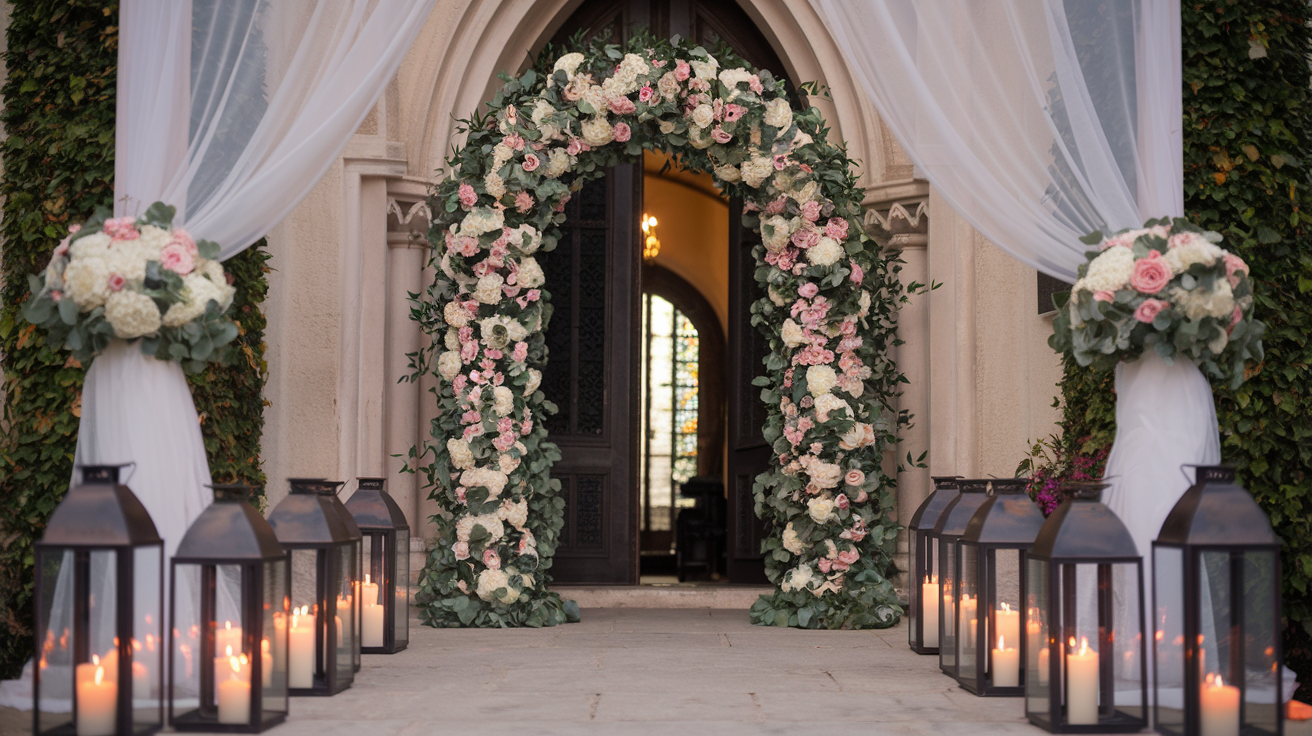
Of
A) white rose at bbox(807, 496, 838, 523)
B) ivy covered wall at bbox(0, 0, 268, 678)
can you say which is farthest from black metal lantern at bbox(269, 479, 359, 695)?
white rose at bbox(807, 496, 838, 523)

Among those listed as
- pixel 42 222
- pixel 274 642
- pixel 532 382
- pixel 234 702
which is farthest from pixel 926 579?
pixel 42 222

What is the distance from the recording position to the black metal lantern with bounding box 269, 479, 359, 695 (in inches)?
147

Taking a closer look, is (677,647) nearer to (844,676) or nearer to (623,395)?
(844,676)

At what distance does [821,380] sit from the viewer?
5.91 meters

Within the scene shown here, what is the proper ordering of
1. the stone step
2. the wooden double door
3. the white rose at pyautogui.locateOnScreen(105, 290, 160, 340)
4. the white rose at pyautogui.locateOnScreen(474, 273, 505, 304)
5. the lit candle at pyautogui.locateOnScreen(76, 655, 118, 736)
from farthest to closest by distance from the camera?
the wooden double door < the stone step < the white rose at pyautogui.locateOnScreen(474, 273, 505, 304) < the white rose at pyautogui.locateOnScreen(105, 290, 160, 340) < the lit candle at pyautogui.locateOnScreen(76, 655, 118, 736)

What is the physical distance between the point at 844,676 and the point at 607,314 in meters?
3.46

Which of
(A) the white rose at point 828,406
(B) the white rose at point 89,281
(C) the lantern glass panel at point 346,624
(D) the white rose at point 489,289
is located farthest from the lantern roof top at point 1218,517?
(D) the white rose at point 489,289

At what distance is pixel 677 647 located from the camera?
5.20m

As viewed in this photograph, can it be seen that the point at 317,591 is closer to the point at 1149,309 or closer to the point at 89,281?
the point at 89,281

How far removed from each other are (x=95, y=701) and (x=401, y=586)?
1896 mm

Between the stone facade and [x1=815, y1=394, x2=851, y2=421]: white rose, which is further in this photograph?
the stone facade

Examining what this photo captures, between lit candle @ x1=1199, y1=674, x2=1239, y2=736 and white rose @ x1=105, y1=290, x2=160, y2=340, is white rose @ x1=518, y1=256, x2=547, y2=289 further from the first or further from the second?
lit candle @ x1=1199, y1=674, x2=1239, y2=736

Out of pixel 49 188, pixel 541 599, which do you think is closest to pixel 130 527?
pixel 49 188

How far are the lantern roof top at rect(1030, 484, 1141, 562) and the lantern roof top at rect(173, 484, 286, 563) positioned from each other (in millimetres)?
2080
